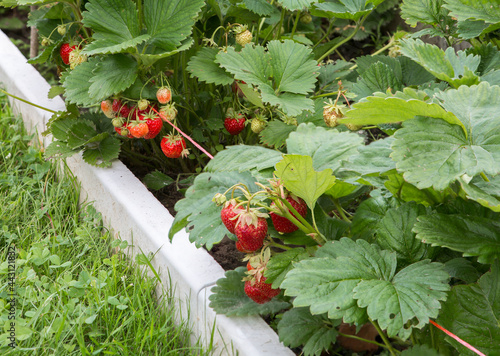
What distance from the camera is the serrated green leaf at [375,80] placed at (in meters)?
1.44

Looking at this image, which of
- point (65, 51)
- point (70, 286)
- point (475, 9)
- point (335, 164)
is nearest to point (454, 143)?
point (335, 164)

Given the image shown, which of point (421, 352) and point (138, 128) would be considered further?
point (138, 128)

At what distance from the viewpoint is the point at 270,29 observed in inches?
78.7

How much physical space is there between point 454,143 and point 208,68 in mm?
913

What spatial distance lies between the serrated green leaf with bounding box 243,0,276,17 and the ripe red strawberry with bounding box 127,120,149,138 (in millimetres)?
474

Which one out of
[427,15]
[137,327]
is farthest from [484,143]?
[137,327]

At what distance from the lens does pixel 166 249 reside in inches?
60.9

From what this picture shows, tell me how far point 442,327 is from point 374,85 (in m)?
0.68

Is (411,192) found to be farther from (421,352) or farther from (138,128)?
(138,128)

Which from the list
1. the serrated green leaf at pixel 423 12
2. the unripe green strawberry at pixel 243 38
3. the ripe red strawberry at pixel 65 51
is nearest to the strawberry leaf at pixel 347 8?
the serrated green leaf at pixel 423 12

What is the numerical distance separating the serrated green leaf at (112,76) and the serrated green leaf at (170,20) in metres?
0.10

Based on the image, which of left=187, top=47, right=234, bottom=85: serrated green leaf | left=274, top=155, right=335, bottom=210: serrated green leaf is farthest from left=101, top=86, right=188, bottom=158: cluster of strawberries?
left=274, top=155, right=335, bottom=210: serrated green leaf

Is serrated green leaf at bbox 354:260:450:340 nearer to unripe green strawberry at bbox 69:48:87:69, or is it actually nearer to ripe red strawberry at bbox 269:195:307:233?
ripe red strawberry at bbox 269:195:307:233

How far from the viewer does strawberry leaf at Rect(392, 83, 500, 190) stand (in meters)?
0.85
